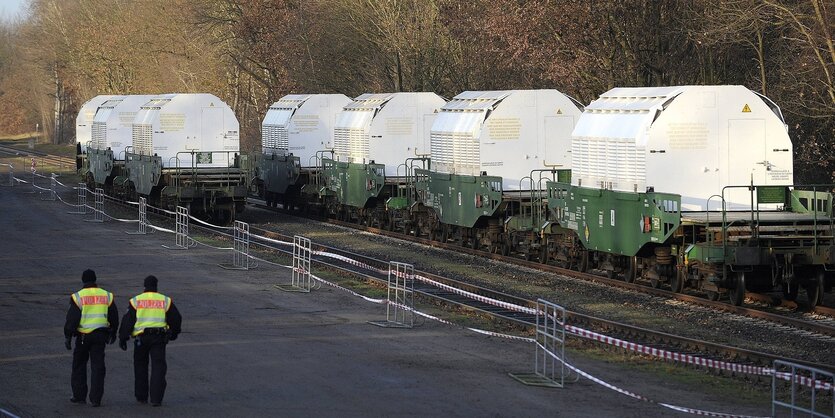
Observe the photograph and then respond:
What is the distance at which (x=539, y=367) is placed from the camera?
16.3 m

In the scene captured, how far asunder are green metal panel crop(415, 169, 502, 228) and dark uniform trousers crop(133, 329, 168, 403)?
639 inches

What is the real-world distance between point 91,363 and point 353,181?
25358 mm

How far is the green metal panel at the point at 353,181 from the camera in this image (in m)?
37.5

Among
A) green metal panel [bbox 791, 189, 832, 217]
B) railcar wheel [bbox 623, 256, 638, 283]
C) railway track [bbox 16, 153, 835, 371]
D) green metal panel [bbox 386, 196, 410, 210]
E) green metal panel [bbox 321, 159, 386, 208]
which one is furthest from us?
green metal panel [bbox 321, 159, 386, 208]

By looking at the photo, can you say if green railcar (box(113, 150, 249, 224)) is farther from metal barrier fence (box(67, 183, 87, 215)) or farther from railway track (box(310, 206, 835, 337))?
railway track (box(310, 206, 835, 337))

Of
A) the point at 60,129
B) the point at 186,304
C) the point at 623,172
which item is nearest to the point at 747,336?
the point at 623,172

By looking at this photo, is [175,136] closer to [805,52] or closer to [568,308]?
[805,52]

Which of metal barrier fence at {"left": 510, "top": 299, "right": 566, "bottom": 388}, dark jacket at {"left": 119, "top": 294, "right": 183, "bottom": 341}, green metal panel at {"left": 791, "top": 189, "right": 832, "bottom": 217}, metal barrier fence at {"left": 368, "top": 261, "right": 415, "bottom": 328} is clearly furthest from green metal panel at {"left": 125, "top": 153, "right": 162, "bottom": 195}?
dark jacket at {"left": 119, "top": 294, "right": 183, "bottom": 341}

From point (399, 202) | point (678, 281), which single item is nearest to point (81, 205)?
point (399, 202)

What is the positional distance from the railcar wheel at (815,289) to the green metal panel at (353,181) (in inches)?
696

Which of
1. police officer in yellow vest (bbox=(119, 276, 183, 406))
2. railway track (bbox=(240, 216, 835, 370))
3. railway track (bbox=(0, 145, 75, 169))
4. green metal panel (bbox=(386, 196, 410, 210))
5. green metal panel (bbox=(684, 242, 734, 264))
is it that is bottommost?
railway track (bbox=(240, 216, 835, 370))

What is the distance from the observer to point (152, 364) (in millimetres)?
13938

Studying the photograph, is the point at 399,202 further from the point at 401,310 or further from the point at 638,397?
the point at 638,397

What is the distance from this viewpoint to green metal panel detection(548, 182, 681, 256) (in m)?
22.1
